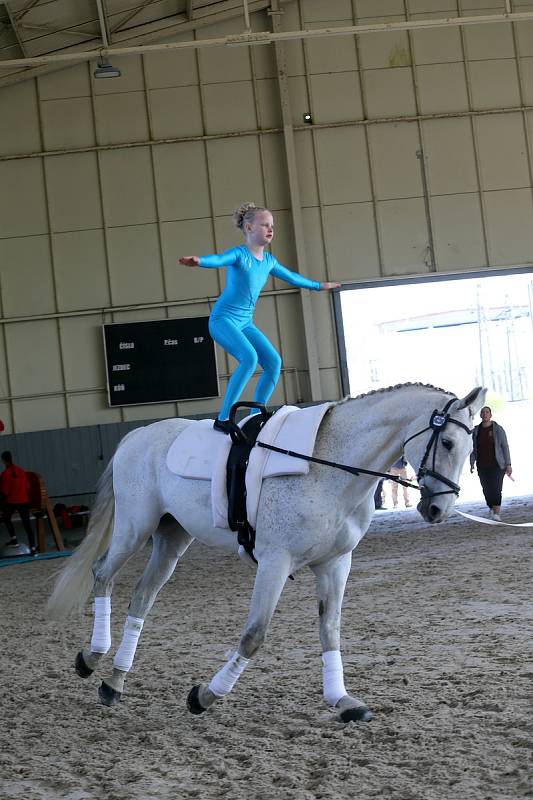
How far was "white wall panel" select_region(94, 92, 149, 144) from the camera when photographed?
51.6ft

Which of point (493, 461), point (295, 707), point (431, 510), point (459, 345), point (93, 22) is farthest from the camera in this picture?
point (459, 345)

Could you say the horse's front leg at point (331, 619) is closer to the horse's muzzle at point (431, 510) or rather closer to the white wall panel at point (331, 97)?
the horse's muzzle at point (431, 510)

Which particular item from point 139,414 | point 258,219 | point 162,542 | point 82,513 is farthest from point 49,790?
point 139,414

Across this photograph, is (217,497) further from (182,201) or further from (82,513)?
(182,201)

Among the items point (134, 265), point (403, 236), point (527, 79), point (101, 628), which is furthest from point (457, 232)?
point (101, 628)

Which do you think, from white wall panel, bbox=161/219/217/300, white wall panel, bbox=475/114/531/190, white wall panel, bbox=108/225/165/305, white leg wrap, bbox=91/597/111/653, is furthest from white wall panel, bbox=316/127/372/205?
white leg wrap, bbox=91/597/111/653

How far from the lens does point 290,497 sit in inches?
142

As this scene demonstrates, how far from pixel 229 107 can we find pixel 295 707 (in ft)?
44.2

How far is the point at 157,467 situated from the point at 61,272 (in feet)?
39.4

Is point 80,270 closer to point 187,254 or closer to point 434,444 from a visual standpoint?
point 187,254

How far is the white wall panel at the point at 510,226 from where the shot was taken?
51.8 feet

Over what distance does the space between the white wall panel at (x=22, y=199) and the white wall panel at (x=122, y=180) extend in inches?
42.7

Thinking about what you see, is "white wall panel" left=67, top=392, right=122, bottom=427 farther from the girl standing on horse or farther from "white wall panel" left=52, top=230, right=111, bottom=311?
the girl standing on horse

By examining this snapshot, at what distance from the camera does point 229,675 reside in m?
3.61
